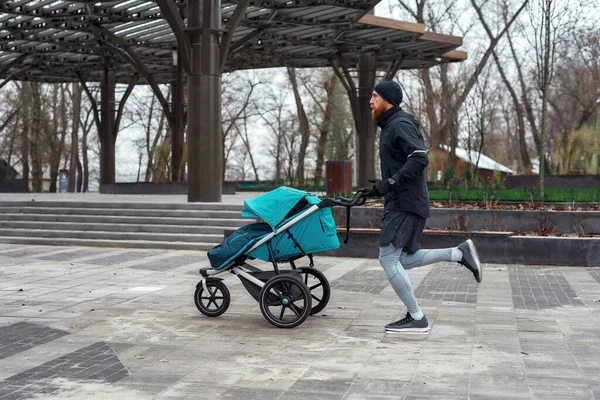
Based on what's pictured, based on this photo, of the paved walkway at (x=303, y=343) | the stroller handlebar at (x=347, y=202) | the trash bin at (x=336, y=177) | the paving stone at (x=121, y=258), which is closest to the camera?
the paved walkway at (x=303, y=343)

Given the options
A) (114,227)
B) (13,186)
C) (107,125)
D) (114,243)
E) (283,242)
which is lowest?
(114,243)

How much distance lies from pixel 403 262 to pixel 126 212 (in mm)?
11529

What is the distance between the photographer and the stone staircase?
15.5 metres

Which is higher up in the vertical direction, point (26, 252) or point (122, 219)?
point (122, 219)

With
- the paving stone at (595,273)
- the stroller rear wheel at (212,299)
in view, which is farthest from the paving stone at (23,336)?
the paving stone at (595,273)

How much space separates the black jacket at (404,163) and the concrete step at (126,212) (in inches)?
394

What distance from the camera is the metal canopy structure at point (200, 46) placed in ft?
63.5

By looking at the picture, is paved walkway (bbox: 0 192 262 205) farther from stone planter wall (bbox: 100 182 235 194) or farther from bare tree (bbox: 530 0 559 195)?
bare tree (bbox: 530 0 559 195)

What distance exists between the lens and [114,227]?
54.4ft

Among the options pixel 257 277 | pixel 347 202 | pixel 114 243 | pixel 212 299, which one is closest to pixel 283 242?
pixel 257 277

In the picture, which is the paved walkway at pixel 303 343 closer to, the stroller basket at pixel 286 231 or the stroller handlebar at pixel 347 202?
the stroller basket at pixel 286 231

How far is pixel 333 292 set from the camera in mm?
9375

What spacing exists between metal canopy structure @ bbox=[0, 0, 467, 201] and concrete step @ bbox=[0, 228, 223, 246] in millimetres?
3785

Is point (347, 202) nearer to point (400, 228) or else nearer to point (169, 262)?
point (400, 228)
